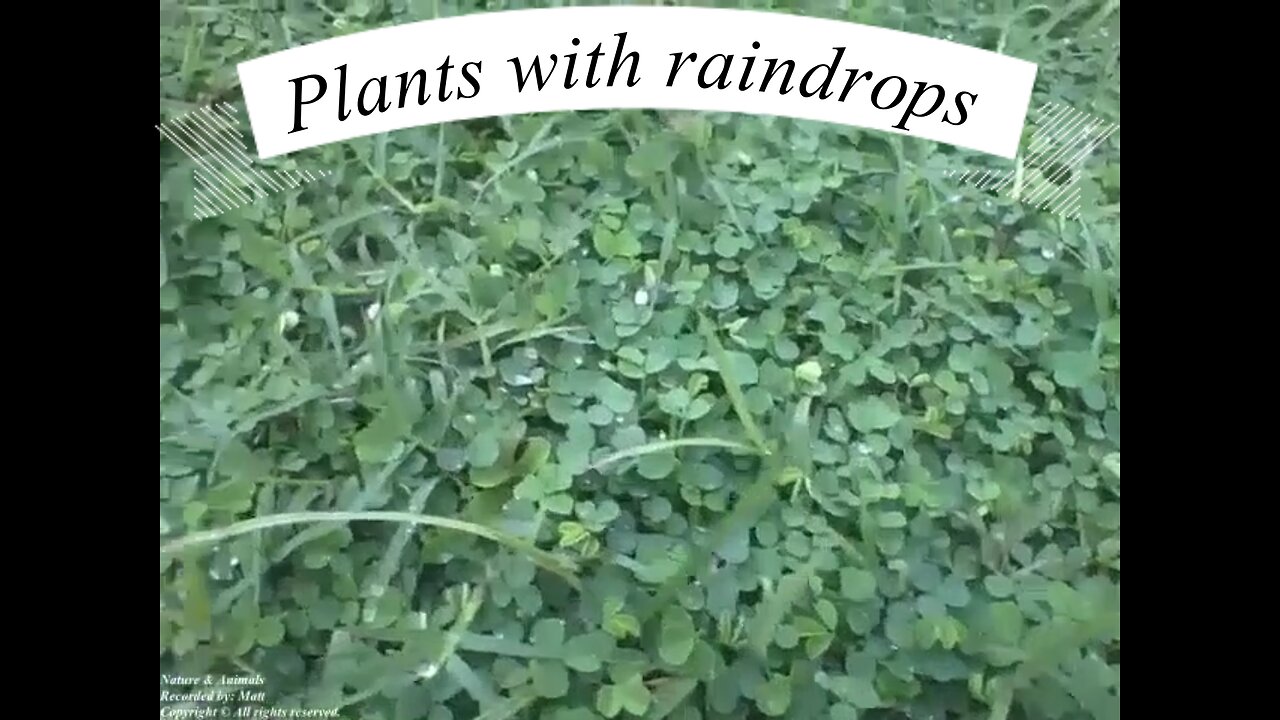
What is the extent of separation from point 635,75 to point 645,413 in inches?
7.5

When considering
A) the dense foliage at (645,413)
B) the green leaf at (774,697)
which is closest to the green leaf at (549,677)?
the dense foliage at (645,413)

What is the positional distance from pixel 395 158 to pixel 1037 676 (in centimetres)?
45

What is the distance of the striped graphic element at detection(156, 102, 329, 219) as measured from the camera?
2.14 feet

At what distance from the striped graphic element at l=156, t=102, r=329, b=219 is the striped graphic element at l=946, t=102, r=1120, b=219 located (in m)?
0.38

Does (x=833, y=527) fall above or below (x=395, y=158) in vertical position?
below

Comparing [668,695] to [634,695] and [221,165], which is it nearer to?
[634,695]

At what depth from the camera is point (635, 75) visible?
650 mm

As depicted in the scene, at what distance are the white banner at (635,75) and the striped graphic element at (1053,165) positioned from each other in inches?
0.5

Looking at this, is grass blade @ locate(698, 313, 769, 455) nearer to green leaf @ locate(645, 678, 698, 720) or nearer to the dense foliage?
the dense foliage

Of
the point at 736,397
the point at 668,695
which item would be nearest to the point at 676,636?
the point at 668,695

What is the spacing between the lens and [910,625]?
62cm

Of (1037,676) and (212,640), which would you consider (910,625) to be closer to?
(1037,676)

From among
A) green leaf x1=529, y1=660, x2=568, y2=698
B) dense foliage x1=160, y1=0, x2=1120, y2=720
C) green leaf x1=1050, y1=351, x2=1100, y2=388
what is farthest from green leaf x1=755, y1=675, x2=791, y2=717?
green leaf x1=1050, y1=351, x2=1100, y2=388
